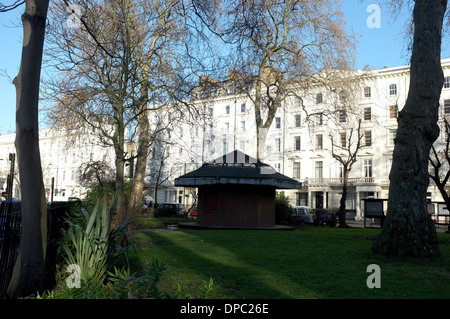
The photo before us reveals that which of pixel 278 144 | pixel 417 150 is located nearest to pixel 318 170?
pixel 278 144

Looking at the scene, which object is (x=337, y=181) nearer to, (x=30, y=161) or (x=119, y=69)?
(x=119, y=69)

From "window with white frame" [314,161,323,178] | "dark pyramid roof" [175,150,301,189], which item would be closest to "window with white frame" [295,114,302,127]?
"window with white frame" [314,161,323,178]

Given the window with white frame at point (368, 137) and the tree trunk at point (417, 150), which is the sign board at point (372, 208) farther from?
the window with white frame at point (368, 137)

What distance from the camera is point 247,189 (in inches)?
887

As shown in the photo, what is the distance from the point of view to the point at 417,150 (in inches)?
432

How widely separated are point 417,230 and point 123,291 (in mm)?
9174

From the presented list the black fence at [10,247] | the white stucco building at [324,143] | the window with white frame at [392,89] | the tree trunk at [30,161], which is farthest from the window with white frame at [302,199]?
the tree trunk at [30,161]

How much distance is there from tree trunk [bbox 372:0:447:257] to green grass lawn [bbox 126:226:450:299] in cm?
65

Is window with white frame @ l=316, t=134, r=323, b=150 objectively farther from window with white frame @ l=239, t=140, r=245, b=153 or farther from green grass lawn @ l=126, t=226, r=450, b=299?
green grass lawn @ l=126, t=226, r=450, b=299

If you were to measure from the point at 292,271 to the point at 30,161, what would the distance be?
210 inches

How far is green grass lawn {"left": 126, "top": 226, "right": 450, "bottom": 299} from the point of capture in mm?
6684

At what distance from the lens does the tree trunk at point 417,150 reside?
10.5 metres

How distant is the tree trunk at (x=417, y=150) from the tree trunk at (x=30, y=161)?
8342 millimetres

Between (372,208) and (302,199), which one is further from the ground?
(302,199)
